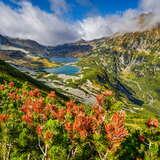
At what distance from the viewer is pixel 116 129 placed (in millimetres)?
53375

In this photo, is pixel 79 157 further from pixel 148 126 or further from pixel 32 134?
pixel 148 126

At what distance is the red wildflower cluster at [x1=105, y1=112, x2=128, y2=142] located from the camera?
53.1m

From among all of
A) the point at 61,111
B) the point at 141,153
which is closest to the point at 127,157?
the point at 141,153

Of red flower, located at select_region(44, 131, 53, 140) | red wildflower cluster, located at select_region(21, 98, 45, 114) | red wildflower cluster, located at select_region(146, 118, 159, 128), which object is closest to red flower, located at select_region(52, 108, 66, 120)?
red wildflower cluster, located at select_region(21, 98, 45, 114)

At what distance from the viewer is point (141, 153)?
66812mm

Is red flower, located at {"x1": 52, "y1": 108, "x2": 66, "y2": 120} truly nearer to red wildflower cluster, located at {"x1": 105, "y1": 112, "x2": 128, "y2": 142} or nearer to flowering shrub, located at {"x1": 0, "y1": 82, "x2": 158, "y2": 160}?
flowering shrub, located at {"x1": 0, "y1": 82, "x2": 158, "y2": 160}

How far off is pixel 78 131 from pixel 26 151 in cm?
Result: 1385

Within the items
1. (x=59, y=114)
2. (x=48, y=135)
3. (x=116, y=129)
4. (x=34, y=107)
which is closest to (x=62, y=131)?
(x=48, y=135)

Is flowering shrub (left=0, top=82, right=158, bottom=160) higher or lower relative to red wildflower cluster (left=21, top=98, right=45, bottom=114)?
lower

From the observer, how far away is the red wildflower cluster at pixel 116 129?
174 ft

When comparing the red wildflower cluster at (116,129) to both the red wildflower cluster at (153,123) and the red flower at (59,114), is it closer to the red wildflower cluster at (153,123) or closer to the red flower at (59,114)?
the red flower at (59,114)

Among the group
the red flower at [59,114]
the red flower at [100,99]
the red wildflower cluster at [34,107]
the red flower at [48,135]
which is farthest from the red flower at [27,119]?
the red flower at [100,99]

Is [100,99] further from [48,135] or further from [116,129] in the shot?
[48,135]

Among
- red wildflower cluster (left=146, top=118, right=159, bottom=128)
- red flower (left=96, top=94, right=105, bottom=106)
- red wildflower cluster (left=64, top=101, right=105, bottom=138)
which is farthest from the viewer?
red wildflower cluster (left=146, top=118, right=159, bottom=128)
